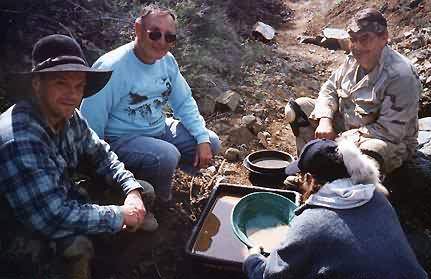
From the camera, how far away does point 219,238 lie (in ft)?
10.6

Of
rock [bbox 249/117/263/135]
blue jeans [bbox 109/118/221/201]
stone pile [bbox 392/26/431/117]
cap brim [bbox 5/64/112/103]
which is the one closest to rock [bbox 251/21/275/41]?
stone pile [bbox 392/26/431/117]

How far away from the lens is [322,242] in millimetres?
2117

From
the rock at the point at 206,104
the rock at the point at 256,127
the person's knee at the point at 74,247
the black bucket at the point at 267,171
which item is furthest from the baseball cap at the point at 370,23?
the person's knee at the point at 74,247

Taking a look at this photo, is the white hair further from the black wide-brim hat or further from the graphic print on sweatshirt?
the graphic print on sweatshirt

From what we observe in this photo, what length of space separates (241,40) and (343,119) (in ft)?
12.8

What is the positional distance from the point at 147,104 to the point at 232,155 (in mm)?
1324

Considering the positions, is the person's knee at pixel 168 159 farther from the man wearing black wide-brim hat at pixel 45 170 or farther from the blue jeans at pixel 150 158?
the man wearing black wide-brim hat at pixel 45 170

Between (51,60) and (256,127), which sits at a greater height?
(51,60)

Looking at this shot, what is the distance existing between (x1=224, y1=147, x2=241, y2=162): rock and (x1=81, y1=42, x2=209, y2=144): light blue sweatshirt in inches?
34.4

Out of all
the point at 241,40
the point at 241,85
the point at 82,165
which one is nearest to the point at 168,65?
the point at 82,165

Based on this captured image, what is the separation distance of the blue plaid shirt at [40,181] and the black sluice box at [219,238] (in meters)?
0.69

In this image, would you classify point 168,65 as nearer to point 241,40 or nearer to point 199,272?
point 199,272

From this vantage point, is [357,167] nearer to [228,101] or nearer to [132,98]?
[132,98]

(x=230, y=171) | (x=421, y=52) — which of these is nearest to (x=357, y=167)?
(x=230, y=171)
